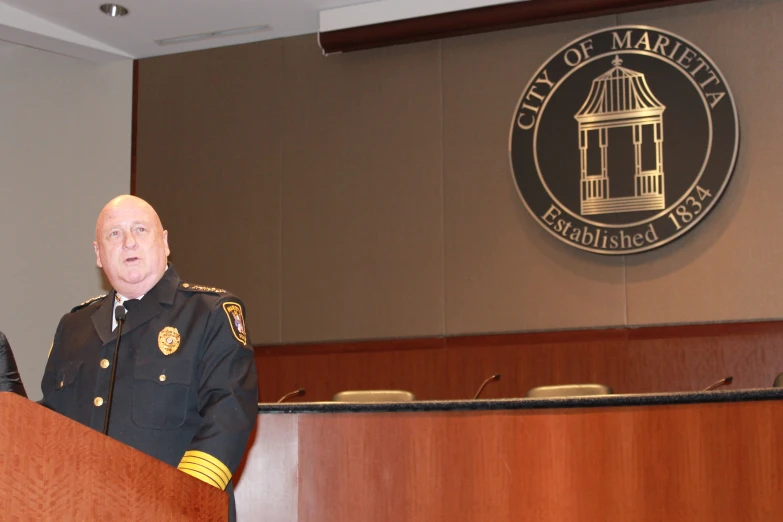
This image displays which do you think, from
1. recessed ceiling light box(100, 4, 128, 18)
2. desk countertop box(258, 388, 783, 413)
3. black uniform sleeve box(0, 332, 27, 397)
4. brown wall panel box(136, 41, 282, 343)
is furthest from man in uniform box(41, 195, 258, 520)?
recessed ceiling light box(100, 4, 128, 18)

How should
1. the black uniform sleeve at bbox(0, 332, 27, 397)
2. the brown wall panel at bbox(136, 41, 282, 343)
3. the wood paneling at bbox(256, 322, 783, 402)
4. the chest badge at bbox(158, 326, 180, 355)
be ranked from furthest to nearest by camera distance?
the brown wall panel at bbox(136, 41, 282, 343) → the wood paneling at bbox(256, 322, 783, 402) → the chest badge at bbox(158, 326, 180, 355) → the black uniform sleeve at bbox(0, 332, 27, 397)

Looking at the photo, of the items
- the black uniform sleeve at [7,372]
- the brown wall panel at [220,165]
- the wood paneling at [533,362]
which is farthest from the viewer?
the brown wall panel at [220,165]

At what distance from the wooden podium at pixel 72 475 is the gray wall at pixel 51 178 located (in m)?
5.14

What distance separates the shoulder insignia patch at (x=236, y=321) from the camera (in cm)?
235

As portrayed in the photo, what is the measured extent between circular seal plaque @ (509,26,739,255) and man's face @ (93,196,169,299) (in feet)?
10.9

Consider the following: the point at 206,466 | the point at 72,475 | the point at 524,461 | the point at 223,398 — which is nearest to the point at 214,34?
the point at 524,461

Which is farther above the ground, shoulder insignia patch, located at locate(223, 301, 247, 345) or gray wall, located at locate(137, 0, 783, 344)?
gray wall, located at locate(137, 0, 783, 344)

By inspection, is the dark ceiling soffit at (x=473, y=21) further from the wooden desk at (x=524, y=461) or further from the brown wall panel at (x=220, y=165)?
the wooden desk at (x=524, y=461)

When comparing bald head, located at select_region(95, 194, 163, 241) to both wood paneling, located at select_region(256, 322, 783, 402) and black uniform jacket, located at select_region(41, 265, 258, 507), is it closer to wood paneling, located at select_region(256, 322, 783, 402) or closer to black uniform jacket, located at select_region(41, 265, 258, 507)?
black uniform jacket, located at select_region(41, 265, 258, 507)

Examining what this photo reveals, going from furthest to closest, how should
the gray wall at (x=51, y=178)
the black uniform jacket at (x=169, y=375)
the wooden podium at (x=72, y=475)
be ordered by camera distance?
the gray wall at (x=51, y=178) → the black uniform jacket at (x=169, y=375) → the wooden podium at (x=72, y=475)

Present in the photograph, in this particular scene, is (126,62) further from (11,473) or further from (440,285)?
(11,473)

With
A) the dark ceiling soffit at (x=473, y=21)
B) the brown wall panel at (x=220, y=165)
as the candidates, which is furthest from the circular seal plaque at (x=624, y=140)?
the brown wall panel at (x=220, y=165)

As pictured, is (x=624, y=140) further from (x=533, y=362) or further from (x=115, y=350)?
(x=115, y=350)

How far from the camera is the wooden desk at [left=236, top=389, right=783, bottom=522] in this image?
2.79 metres
